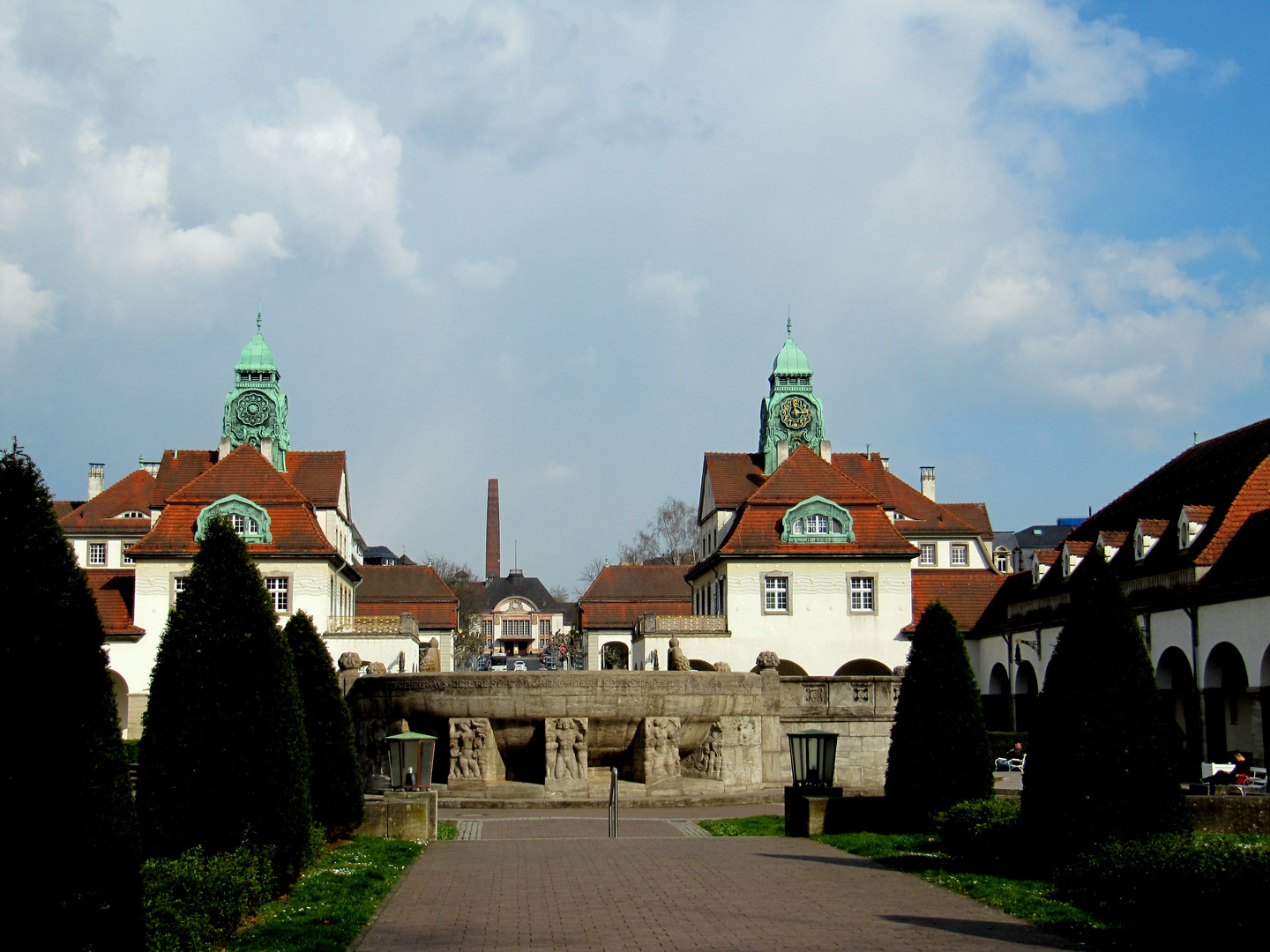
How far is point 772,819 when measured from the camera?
21.3 meters

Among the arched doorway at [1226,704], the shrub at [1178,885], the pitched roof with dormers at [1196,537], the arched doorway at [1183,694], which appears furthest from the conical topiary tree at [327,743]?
the arched doorway at [1226,704]

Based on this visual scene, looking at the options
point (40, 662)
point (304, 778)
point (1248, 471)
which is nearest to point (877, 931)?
point (304, 778)

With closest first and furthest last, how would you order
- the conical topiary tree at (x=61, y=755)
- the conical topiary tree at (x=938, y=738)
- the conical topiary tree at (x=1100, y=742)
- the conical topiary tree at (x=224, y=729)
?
the conical topiary tree at (x=61, y=755), the conical topiary tree at (x=224, y=729), the conical topiary tree at (x=1100, y=742), the conical topiary tree at (x=938, y=738)

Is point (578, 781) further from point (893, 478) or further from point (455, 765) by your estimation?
point (893, 478)

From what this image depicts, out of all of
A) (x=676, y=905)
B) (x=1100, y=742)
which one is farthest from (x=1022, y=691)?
(x=676, y=905)

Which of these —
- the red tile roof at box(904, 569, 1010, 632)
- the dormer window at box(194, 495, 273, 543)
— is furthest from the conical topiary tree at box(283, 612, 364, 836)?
the red tile roof at box(904, 569, 1010, 632)

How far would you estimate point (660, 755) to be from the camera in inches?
982

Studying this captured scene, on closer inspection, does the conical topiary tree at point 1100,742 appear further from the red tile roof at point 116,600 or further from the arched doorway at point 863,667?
the red tile roof at point 116,600

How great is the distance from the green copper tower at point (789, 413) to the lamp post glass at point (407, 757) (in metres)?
45.8

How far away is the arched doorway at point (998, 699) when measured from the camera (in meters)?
53.0

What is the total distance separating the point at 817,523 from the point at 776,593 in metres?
3.35

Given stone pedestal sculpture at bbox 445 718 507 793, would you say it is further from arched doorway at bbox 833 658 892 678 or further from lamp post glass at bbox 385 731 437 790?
arched doorway at bbox 833 658 892 678

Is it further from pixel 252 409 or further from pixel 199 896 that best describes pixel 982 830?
pixel 252 409

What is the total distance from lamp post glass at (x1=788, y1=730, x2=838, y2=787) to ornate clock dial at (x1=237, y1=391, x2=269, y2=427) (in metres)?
52.8
